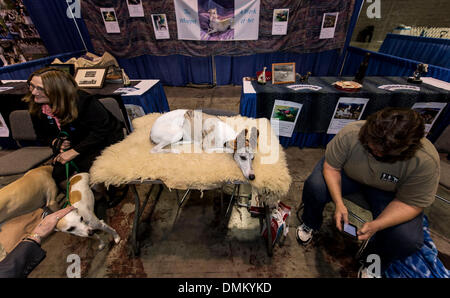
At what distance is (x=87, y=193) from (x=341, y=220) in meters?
2.23

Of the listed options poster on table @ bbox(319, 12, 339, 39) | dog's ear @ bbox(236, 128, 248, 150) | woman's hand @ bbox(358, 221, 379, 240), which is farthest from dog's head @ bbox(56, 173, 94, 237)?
poster on table @ bbox(319, 12, 339, 39)

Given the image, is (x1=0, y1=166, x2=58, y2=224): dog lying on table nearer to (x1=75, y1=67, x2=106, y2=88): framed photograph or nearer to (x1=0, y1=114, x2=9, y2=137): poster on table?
(x1=75, y1=67, x2=106, y2=88): framed photograph

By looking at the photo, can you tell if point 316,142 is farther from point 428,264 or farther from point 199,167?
point 199,167

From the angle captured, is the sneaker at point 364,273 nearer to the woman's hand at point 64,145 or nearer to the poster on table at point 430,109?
the poster on table at point 430,109

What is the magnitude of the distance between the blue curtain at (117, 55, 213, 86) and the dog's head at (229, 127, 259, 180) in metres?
A: 5.01

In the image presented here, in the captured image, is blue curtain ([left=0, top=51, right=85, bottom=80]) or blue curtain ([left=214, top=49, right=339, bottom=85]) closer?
blue curtain ([left=0, top=51, right=85, bottom=80])

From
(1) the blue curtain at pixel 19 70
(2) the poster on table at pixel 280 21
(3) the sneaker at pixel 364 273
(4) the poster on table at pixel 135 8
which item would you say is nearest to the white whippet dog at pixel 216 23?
(2) the poster on table at pixel 280 21

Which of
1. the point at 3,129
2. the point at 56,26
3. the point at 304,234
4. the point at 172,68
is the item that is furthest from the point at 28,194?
the point at 56,26

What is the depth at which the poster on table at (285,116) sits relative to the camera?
2600 millimetres

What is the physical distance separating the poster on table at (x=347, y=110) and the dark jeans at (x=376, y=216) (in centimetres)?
133

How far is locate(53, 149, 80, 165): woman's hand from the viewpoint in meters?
1.72

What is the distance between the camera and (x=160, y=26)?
15.9 feet

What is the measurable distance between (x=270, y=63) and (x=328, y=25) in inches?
66.0

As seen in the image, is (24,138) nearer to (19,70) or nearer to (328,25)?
(19,70)
